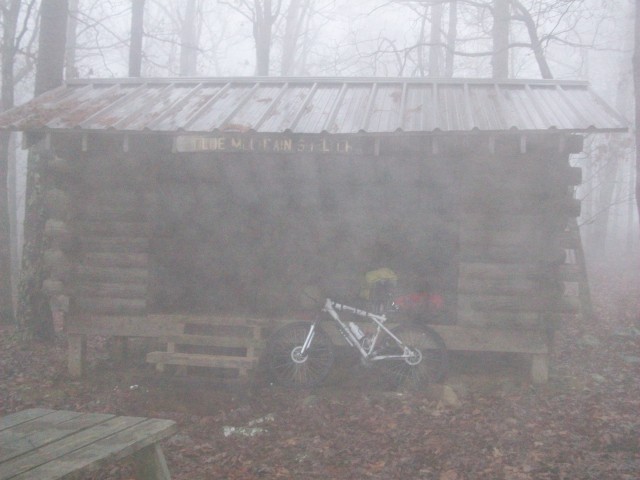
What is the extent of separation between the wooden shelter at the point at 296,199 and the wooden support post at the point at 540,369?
0.08ft

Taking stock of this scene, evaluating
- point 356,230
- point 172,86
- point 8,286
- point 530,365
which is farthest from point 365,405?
point 8,286

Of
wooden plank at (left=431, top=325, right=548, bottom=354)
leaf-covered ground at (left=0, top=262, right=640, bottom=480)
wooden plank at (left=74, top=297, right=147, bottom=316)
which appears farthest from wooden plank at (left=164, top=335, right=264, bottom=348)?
wooden plank at (left=431, top=325, right=548, bottom=354)

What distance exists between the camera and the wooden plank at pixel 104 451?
12.3ft

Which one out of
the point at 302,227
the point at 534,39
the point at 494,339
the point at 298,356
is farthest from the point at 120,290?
the point at 534,39

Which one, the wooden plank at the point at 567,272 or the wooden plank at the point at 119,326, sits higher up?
the wooden plank at the point at 567,272

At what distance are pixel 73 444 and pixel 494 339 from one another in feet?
17.9

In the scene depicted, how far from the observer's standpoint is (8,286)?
39.9ft

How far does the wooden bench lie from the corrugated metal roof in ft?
8.27

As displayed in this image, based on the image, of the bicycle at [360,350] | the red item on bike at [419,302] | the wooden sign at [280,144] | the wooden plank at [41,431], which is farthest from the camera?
the red item on bike at [419,302]

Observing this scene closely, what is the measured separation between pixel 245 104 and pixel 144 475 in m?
5.17

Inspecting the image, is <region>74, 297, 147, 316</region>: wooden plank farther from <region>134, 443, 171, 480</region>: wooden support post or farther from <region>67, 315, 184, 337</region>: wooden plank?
<region>134, 443, 171, 480</region>: wooden support post

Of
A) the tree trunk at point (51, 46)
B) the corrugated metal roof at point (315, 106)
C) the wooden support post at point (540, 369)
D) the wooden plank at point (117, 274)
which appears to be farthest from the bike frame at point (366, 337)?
the tree trunk at point (51, 46)

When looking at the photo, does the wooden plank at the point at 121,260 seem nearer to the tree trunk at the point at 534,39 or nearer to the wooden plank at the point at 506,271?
the wooden plank at the point at 506,271

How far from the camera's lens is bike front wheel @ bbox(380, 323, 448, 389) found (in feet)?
27.2
